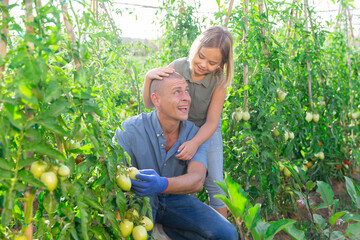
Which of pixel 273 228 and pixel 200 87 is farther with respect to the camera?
pixel 200 87

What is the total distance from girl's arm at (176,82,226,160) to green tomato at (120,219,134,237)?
1.78 feet

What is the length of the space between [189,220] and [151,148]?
379mm

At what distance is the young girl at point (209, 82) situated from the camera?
196 centimetres

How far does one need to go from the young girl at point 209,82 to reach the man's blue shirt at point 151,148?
0.13 metres

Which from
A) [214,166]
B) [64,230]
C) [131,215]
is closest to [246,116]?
[214,166]

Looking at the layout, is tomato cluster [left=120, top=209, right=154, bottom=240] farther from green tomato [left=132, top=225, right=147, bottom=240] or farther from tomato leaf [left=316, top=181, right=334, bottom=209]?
tomato leaf [left=316, top=181, right=334, bottom=209]

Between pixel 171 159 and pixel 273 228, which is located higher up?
pixel 273 228

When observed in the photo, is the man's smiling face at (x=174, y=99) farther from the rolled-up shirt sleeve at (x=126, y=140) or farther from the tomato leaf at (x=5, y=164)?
the tomato leaf at (x=5, y=164)

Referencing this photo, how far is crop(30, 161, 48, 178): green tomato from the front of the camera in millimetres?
964

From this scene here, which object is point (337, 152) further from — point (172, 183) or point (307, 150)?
point (172, 183)

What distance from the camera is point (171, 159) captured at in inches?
73.7

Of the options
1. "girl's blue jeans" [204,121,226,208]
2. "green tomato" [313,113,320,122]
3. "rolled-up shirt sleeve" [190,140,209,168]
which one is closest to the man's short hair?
"rolled-up shirt sleeve" [190,140,209,168]

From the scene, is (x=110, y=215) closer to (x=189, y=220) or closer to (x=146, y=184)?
(x=146, y=184)

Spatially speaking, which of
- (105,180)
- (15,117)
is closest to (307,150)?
(105,180)
